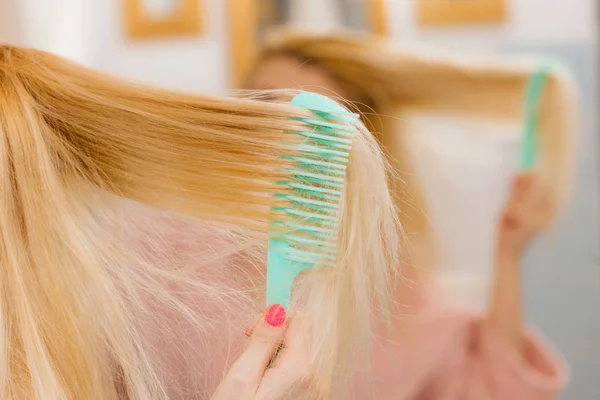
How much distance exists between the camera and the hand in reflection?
0.95 meters

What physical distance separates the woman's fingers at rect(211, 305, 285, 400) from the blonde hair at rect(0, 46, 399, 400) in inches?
1.4

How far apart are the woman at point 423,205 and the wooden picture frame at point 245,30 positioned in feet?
0.12

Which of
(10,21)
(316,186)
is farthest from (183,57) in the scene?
(316,186)

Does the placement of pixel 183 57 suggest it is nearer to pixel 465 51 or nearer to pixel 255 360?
pixel 465 51

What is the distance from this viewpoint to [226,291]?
0.44m

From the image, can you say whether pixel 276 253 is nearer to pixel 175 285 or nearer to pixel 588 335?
pixel 175 285

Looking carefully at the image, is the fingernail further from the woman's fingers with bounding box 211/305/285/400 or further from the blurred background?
the blurred background

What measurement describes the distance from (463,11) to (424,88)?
6.6 inches

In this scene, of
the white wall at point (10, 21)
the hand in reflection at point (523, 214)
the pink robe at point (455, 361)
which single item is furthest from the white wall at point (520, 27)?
the white wall at point (10, 21)

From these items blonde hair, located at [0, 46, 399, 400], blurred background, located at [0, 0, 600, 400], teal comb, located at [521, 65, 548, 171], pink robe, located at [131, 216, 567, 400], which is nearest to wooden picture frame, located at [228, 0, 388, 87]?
blurred background, located at [0, 0, 600, 400]

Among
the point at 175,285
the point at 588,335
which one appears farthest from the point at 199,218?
the point at 588,335

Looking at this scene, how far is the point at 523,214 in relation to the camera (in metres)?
0.96

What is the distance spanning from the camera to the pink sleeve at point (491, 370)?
887mm

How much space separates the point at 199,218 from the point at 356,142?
0.11 metres
